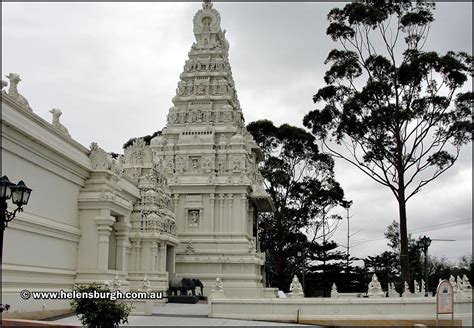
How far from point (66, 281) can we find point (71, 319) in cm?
248

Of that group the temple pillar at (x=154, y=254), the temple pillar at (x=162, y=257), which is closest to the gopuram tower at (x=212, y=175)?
the temple pillar at (x=162, y=257)

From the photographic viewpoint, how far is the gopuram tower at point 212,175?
120ft

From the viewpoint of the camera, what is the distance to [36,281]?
64.8 feet

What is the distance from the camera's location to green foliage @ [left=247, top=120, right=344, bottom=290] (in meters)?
53.7

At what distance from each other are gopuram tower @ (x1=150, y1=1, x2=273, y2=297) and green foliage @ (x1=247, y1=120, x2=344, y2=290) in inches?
427

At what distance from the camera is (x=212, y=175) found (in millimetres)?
38062

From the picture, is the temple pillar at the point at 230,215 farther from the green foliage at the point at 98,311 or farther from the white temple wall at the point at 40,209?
the green foliage at the point at 98,311

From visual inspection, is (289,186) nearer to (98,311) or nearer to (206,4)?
(206,4)

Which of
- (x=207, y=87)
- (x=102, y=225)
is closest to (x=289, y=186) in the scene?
(x=207, y=87)

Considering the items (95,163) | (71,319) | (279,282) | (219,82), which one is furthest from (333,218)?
(71,319)

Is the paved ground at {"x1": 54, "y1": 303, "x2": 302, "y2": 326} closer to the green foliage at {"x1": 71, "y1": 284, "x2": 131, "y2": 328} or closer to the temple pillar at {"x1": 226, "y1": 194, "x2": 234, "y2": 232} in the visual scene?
the green foliage at {"x1": 71, "y1": 284, "x2": 131, "y2": 328}

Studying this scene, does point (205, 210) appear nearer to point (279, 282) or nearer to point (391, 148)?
point (391, 148)

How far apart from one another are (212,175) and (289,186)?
57.1 feet

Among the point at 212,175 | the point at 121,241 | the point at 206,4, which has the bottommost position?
the point at 121,241
